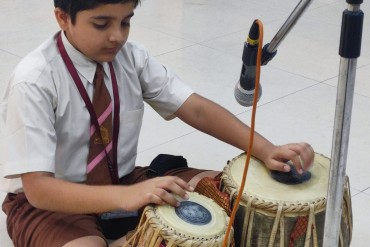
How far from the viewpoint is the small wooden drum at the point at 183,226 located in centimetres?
141

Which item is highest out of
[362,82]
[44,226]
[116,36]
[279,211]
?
[116,36]

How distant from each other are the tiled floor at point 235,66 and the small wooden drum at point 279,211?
45 centimetres

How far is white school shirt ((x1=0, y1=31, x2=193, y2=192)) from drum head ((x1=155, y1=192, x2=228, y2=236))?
11.3 inches

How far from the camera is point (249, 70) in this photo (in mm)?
1614

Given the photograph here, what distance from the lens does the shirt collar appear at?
5.50 ft

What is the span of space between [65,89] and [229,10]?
83.0 inches

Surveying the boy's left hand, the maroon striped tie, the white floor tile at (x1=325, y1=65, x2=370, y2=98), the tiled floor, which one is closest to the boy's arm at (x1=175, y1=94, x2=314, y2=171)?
the boy's left hand

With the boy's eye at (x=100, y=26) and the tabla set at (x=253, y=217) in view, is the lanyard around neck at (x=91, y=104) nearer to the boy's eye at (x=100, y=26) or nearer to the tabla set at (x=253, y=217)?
the boy's eye at (x=100, y=26)

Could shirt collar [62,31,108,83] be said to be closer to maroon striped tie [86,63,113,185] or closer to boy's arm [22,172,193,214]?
maroon striped tie [86,63,113,185]

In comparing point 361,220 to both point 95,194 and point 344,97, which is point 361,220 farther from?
point 344,97

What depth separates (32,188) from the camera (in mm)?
1581


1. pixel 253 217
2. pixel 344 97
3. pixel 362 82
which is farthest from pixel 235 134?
pixel 362 82

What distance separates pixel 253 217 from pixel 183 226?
18 centimetres

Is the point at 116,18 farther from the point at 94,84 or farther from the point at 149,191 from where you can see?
the point at 149,191
